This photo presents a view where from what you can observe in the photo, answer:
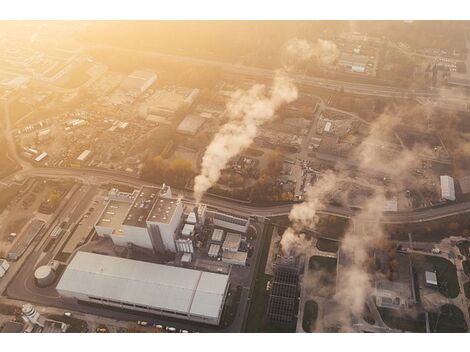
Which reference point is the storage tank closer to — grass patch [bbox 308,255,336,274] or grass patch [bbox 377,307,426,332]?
grass patch [bbox 308,255,336,274]

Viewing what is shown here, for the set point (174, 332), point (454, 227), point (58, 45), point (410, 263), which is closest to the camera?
point (174, 332)

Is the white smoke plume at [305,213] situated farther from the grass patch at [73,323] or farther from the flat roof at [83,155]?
the flat roof at [83,155]

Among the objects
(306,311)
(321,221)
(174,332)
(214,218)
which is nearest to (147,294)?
(174,332)

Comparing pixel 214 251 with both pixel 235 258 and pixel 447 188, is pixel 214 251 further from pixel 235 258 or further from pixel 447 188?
pixel 447 188

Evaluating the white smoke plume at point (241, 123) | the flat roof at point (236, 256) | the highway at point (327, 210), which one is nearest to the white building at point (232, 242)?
the flat roof at point (236, 256)

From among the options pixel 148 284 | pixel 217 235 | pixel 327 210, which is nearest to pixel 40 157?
pixel 148 284

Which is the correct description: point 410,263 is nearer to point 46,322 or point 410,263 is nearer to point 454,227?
point 454,227
